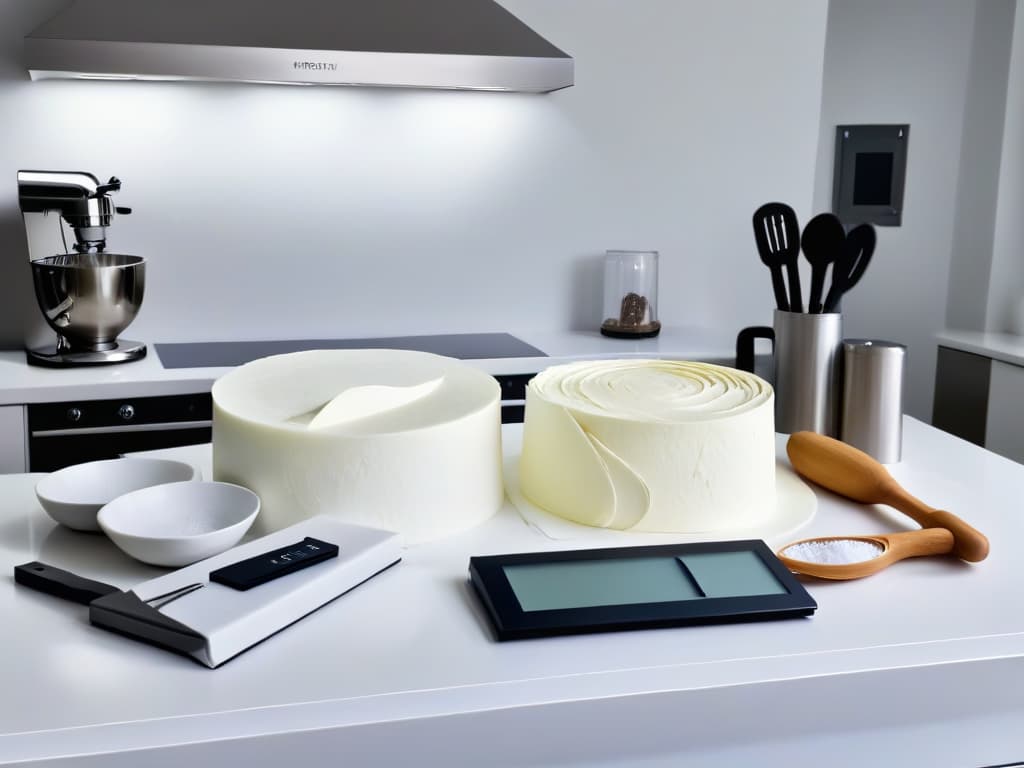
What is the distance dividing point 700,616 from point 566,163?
232 centimetres

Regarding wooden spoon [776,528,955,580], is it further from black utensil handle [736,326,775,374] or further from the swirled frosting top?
black utensil handle [736,326,775,374]


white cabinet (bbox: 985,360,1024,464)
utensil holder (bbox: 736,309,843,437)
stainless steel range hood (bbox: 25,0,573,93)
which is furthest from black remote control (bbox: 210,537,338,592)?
white cabinet (bbox: 985,360,1024,464)

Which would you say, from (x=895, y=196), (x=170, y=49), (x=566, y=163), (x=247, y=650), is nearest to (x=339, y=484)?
(x=247, y=650)

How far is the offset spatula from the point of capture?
5.05 ft

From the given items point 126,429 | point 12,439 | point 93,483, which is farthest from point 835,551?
point 12,439

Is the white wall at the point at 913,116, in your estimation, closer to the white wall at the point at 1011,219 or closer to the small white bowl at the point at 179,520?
the white wall at the point at 1011,219

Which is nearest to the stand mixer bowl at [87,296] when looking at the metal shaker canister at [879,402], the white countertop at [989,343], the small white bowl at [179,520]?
the small white bowl at [179,520]

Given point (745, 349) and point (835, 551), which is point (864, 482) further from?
point (745, 349)

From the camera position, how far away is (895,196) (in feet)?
13.0

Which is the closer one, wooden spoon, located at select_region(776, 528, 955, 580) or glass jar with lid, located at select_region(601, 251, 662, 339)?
wooden spoon, located at select_region(776, 528, 955, 580)

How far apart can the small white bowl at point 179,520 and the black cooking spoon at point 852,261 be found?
2.92 ft

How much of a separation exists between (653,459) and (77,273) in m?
1.68

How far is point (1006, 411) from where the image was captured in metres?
3.22

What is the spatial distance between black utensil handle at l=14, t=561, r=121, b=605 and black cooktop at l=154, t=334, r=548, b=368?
1454mm
